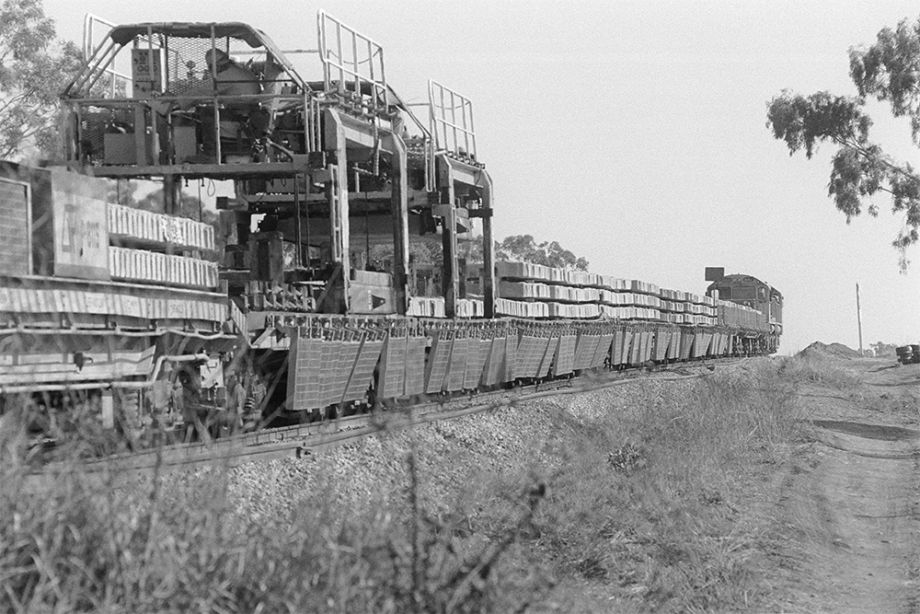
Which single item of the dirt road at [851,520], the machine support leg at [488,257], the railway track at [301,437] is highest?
the machine support leg at [488,257]

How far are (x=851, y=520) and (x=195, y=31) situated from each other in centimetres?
1435

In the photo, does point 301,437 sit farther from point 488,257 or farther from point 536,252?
point 536,252

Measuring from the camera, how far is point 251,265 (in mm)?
20125

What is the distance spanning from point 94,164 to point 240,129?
101 inches

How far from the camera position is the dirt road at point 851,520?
9148 millimetres

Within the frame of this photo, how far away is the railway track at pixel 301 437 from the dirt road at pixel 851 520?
10.6ft

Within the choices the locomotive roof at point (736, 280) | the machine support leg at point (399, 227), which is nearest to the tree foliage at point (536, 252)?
the locomotive roof at point (736, 280)

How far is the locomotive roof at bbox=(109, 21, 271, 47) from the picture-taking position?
21906mm

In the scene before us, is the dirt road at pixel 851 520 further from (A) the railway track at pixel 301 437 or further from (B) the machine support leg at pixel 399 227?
(B) the machine support leg at pixel 399 227

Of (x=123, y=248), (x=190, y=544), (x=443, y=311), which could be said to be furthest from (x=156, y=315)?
(x=443, y=311)

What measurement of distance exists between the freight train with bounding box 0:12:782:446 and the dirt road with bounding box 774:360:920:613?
4250 mm

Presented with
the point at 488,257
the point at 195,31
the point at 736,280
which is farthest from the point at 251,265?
the point at 736,280

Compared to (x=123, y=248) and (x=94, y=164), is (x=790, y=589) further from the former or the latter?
(x=94, y=164)

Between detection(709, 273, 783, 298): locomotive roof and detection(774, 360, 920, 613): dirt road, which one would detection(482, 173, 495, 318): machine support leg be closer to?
detection(774, 360, 920, 613): dirt road
